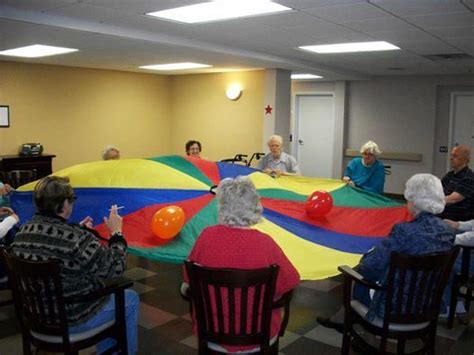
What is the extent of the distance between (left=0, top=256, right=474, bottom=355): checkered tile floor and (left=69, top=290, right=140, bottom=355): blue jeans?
19.9 inches

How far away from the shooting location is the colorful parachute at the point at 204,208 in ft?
9.97

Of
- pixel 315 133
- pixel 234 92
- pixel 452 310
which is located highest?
pixel 234 92

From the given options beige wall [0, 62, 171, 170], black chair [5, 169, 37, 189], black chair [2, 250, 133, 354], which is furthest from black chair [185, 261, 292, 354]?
beige wall [0, 62, 171, 170]

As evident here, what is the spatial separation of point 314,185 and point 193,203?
147 centimetres

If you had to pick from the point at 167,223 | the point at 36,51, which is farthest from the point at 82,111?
the point at 167,223

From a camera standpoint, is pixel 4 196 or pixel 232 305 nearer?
pixel 232 305

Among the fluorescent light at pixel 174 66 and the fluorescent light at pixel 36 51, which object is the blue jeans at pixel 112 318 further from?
the fluorescent light at pixel 174 66

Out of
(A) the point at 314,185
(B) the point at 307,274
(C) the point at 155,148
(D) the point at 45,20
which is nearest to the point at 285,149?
(C) the point at 155,148

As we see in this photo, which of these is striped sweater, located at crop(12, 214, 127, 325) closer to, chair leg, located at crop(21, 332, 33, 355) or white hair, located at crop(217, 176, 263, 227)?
chair leg, located at crop(21, 332, 33, 355)

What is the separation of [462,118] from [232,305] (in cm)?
816

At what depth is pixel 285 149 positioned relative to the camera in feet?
26.6

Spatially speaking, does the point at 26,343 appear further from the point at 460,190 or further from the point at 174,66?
the point at 174,66

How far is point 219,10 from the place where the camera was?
383 cm

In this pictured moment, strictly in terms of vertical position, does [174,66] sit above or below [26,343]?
above
